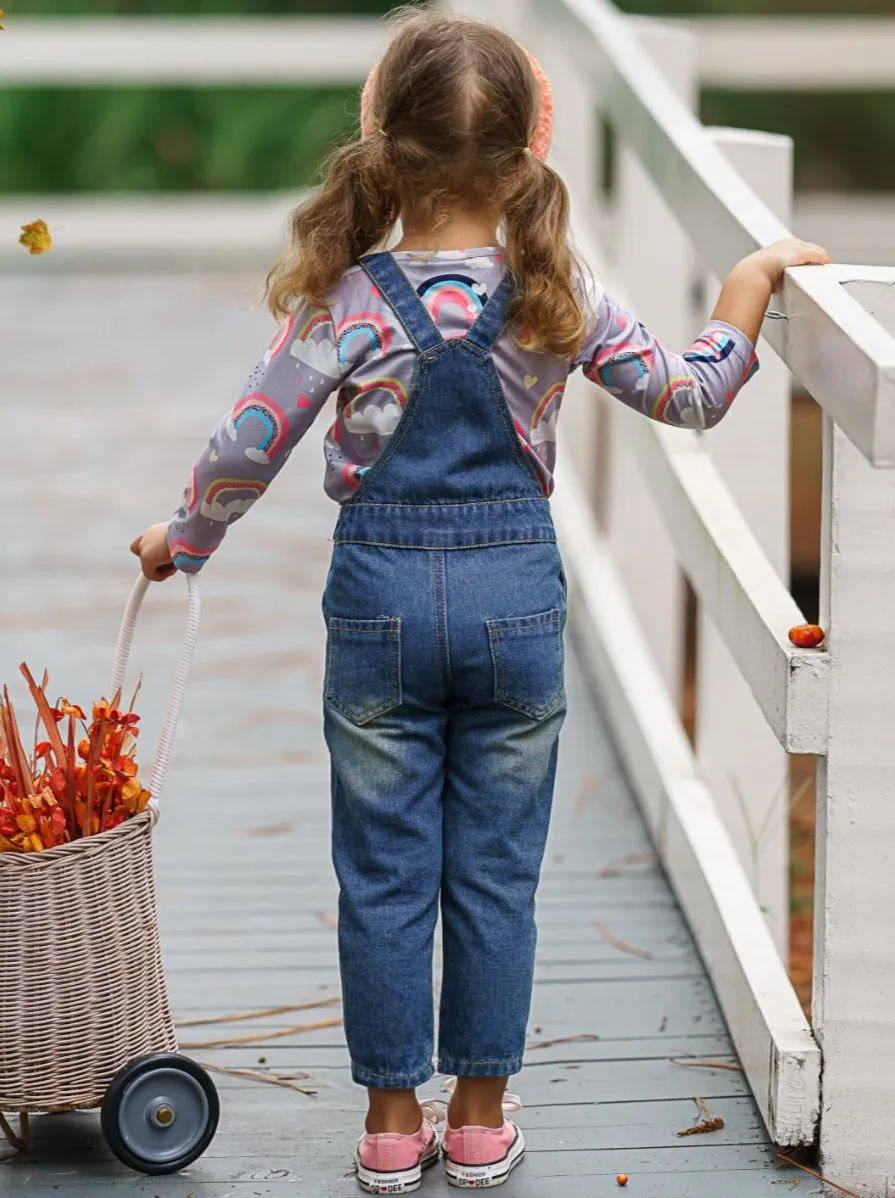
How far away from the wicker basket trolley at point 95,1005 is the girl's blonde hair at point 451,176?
47cm

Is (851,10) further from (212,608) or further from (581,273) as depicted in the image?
(581,273)

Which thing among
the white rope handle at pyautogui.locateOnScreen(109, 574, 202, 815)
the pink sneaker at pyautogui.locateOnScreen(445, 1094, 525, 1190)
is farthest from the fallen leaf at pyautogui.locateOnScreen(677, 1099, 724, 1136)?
the white rope handle at pyautogui.locateOnScreen(109, 574, 202, 815)

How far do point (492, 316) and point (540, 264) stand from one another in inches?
2.9

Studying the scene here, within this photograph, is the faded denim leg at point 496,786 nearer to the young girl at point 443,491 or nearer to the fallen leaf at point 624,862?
the young girl at point 443,491

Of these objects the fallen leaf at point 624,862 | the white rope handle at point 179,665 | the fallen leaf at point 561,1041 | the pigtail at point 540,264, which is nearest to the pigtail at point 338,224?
the pigtail at point 540,264

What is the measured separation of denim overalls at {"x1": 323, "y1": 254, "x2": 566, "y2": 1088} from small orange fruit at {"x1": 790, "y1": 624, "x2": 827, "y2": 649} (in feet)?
0.90

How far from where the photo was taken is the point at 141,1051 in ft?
7.62

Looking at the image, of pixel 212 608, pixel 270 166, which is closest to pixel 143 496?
pixel 212 608

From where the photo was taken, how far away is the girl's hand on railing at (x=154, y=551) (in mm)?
2346

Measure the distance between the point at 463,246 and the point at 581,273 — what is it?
13 cm

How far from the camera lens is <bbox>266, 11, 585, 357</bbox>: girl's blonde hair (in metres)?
2.09

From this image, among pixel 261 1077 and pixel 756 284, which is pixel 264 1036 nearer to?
pixel 261 1077

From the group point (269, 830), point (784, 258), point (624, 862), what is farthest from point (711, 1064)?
point (269, 830)

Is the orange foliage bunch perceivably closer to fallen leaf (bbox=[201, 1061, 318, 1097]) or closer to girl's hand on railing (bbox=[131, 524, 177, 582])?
girl's hand on railing (bbox=[131, 524, 177, 582])
